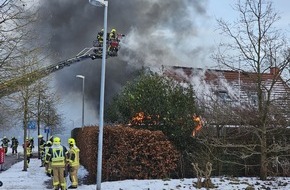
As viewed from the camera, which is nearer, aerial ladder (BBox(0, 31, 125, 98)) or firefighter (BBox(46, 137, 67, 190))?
aerial ladder (BBox(0, 31, 125, 98))

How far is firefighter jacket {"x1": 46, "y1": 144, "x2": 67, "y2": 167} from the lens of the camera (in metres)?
12.6

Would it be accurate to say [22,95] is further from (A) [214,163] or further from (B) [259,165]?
(B) [259,165]

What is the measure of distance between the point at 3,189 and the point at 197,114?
7.43 m

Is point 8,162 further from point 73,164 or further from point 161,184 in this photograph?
point 161,184

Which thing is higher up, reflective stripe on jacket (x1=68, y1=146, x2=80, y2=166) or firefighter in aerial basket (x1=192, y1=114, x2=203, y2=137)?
firefighter in aerial basket (x1=192, y1=114, x2=203, y2=137)

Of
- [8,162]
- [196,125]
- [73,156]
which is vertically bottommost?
[8,162]

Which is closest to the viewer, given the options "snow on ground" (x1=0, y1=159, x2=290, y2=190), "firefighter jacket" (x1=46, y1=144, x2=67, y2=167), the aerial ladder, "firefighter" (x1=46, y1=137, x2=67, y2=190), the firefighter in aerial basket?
the aerial ladder

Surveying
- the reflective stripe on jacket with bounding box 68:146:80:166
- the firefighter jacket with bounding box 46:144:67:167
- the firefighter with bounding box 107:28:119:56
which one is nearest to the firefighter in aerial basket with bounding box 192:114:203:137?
the firefighter with bounding box 107:28:119:56

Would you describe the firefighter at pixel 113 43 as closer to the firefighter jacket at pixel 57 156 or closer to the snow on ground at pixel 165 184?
the firefighter jacket at pixel 57 156

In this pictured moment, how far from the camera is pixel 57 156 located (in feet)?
41.5

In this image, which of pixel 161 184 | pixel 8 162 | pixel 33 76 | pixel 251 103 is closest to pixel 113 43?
pixel 33 76

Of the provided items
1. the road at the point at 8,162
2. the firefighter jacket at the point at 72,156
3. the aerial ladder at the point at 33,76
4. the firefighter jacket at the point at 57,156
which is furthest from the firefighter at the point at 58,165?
the road at the point at 8,162

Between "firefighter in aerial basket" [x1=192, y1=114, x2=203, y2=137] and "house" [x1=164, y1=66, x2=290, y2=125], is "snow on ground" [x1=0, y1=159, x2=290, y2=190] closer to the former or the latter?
"firefighter in aerial basket" [x1=192, y1=114, x2=203, y2=137]

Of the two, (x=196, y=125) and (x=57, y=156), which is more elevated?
(x=196, y=125)
